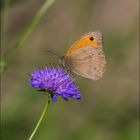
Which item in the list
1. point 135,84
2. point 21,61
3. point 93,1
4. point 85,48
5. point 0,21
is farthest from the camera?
point 135,84

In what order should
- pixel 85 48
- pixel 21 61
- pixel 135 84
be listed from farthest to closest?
pixel 135 84, pixel 21 61, pixel 85 48

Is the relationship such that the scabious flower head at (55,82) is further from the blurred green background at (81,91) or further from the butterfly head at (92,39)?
the blurred green background at (81,91)

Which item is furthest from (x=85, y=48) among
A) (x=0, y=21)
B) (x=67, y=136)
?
(x=67, y=136)

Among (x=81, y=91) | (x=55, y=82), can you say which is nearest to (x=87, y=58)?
(x=55, y=82)

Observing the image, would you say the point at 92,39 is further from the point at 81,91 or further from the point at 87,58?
the point at 81,91

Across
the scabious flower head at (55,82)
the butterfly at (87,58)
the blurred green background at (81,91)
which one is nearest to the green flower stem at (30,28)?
the butterfly at (87,58)

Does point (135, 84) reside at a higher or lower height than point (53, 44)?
lower

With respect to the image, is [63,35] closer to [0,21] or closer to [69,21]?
[69,21]
